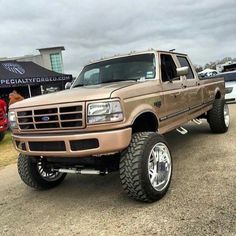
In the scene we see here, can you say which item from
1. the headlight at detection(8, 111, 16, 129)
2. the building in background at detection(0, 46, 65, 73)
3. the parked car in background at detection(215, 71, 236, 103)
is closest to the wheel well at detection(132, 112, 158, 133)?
the headlight at detection(8, 111, 16, 129)

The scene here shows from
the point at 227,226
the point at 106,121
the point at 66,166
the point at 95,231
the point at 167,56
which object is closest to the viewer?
the point at 227,226

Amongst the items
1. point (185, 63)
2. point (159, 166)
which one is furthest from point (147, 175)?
point (185, 63)

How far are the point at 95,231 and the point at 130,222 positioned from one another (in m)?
0.39

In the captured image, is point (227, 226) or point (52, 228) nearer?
point (227, 226)

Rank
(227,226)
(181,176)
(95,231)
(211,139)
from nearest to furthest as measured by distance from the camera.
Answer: (227,226), (95,231), (181,176), (211,139)

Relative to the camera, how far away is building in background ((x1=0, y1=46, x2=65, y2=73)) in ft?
107

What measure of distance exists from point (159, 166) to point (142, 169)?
1.77ft

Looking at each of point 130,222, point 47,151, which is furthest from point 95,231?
point 47,151

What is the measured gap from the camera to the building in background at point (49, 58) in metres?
32.7

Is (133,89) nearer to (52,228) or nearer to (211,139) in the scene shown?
(52,228)

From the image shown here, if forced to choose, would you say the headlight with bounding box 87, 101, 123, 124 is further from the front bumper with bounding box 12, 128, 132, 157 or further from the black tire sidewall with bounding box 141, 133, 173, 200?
the black tire sidewall with bounding box 141, 133, 173, 200

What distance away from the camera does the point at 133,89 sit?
479cm

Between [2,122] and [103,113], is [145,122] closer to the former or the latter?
[103,113]

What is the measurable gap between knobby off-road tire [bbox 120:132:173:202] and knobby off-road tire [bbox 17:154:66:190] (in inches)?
60.8
